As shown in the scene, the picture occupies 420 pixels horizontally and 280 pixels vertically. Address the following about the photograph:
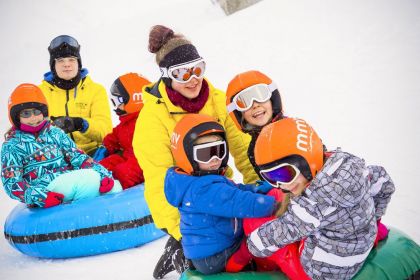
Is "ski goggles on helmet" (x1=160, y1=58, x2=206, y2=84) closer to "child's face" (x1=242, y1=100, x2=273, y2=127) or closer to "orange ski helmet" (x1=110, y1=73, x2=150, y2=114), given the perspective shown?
"child's face" (x1=242, y1=100, x2=273, y2=127)

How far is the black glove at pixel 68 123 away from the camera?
469cm

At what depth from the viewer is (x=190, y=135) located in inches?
97.7

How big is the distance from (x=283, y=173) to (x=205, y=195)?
53 centimetres

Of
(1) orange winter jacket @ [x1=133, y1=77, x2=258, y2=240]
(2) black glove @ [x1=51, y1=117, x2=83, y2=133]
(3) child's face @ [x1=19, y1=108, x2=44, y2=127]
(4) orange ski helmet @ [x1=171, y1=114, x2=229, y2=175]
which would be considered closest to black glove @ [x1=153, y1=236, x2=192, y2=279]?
(1) orange winter jacket @ [x1=133, y1=77, x2=258, y2=240]

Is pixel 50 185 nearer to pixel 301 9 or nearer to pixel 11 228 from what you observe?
pixel 11 228

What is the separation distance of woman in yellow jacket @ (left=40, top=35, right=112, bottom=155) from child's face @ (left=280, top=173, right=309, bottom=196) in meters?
3.29

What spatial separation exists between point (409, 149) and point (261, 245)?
3296 millimetres

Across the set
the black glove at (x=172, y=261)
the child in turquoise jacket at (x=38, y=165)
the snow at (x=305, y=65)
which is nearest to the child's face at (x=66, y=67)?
the child in turquoise jacket at (x=38, y=165)

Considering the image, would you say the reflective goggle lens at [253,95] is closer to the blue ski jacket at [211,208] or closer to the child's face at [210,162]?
the child's face at [210,162]

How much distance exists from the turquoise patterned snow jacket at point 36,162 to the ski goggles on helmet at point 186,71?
71.8 inches

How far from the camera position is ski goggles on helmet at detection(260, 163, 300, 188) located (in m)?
1.98

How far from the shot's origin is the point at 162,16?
1772cm

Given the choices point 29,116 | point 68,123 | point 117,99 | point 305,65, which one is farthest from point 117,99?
point 305,65

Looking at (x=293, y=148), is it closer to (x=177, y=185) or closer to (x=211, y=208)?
(x=211, y=208)
